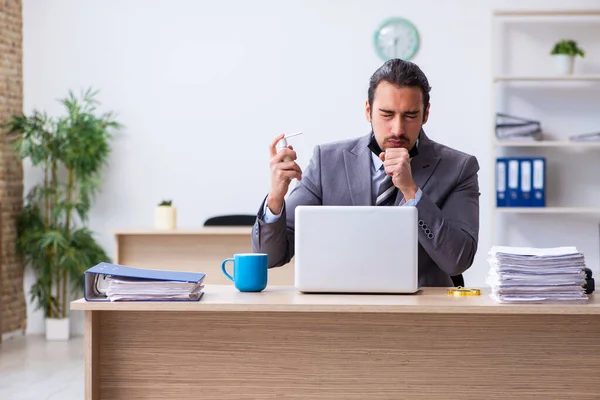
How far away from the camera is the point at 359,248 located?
1.97m

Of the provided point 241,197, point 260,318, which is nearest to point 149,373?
point 260,318

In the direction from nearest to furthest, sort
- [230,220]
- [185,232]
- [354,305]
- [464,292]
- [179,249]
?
[354,305]
[464,292]
[185,232]
[179,249]
[230,220]

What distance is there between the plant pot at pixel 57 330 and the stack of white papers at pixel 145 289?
3.90m

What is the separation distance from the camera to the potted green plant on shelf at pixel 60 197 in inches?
215

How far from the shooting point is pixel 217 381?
2.01m

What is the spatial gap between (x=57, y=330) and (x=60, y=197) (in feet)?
2.99

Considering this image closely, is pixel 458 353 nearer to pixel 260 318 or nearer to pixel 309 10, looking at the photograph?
pixel 260 318

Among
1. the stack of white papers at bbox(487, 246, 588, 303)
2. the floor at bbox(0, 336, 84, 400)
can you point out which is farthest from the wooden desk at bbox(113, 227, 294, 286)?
the stack of white papers at bbox(487, 246, 588, 303)

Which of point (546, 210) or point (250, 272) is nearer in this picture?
point (250, 272)

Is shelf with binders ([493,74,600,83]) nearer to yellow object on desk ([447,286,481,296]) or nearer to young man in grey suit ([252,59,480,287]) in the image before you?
young man in grey suit ([252,59,480,287])

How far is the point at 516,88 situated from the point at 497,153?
446 millimetres

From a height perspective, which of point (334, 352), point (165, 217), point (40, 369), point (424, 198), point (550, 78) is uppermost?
point (550, 78)

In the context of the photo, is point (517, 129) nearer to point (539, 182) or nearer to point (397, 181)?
point (539, 182)

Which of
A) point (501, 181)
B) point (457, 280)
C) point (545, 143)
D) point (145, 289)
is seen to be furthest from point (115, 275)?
point (545, 143)
